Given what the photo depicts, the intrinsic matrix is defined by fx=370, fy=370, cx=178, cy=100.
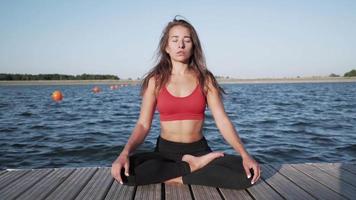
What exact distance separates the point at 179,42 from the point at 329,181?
2158 millimetres

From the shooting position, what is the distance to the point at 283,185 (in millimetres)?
3771

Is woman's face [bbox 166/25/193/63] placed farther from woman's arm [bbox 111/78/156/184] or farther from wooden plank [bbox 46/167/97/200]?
wooden plank [bbox 46/167/97/200]

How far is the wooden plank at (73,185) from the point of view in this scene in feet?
11.4

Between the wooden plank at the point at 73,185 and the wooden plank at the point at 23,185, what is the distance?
33 centimetres

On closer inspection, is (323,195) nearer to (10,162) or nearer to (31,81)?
(10,162)

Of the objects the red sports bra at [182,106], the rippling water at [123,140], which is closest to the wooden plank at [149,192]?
the red sports bra at [182,106]

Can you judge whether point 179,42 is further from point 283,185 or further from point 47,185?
point 47,185

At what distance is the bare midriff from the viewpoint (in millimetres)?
3820

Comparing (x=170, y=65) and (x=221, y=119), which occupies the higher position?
(x=170, y=65)

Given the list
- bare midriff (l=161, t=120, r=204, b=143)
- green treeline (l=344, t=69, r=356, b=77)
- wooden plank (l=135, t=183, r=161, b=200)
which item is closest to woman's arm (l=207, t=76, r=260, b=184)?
bare midriff (l=161, t=120, r=204, b=143)

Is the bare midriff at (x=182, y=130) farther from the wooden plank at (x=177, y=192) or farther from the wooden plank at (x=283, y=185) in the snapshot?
the wooden plank at (x=283, y=185)

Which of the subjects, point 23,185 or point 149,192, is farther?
point 23,185

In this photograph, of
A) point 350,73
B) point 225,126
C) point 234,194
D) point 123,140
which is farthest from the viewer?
point 350,73

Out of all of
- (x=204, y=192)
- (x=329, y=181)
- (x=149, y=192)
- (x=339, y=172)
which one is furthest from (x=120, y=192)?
(x=339, y=172)
